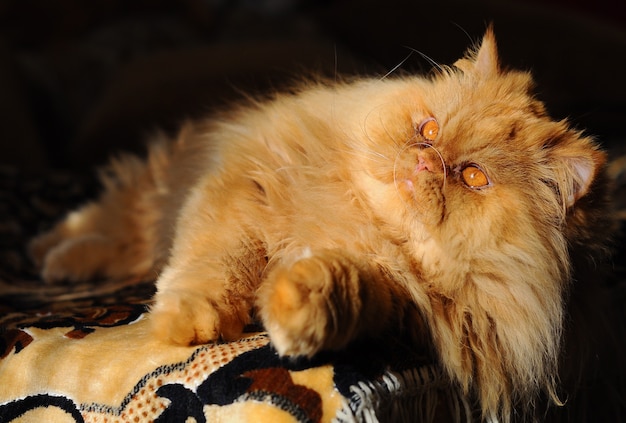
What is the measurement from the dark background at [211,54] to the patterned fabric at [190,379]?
1.14 m

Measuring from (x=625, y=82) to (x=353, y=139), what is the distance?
2.12 m

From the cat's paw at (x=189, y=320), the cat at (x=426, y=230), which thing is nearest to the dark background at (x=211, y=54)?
the cat at (x=426, y=230)

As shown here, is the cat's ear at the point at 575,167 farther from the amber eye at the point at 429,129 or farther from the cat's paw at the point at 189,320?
the cat's paw at the point at 189,320

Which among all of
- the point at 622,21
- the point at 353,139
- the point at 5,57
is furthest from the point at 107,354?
the point at 622,21

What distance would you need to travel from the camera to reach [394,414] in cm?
95

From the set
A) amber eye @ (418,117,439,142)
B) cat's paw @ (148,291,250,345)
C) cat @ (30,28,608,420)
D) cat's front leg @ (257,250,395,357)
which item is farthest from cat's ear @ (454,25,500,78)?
cat's paw @ (148,291,250,345)

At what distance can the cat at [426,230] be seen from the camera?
1.01 metres

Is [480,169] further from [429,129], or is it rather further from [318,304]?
[318,304]

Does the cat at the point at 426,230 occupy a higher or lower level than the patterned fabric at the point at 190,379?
higher

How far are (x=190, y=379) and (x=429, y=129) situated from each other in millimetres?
628

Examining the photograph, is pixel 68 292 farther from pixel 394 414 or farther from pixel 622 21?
pixel 622 21

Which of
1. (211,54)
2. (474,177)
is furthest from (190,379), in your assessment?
(211,54)

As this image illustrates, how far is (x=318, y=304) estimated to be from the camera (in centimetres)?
84

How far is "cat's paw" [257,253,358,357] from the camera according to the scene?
2.74 ft
